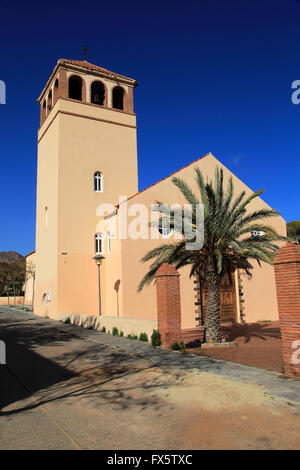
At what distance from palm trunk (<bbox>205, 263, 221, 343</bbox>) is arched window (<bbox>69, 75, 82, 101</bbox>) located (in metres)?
17.7

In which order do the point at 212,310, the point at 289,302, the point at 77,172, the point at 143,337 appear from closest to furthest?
the point at 289,302 → the point at 212,310 → the point at 143,337 → the point at 77,172

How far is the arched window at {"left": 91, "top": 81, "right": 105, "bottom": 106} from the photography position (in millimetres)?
24547

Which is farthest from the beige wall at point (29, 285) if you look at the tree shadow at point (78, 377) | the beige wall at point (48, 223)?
the tree shadow at point (78, 377)

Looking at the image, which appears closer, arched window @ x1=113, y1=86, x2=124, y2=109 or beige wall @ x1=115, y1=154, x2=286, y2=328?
beige wall @ x1=115, y1=154, x2=286, y2=328

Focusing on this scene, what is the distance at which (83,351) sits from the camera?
11.8m

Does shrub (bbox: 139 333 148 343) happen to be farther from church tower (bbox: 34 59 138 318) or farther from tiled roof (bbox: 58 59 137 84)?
tiled roof (bbox: 58 59 137 84)

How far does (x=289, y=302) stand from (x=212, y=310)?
15.0 ft

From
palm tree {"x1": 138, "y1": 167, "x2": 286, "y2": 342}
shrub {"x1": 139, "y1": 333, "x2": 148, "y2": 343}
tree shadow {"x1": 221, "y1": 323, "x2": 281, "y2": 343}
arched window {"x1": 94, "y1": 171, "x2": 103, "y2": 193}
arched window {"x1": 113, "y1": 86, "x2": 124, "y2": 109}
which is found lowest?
tree shadow {"x1": 221, "y1": 323, "x2": 281, "y2": 343}

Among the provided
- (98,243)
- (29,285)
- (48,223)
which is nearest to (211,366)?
(98,243)

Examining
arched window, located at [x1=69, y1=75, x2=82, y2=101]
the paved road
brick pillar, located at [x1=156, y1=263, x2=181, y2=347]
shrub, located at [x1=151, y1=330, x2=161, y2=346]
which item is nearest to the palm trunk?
brick pillar, located at [x1=156, y1=263, x2=181, y2=347]

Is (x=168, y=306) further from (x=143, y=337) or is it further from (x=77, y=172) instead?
(x=77, y=172)

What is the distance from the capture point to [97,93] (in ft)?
83.4
